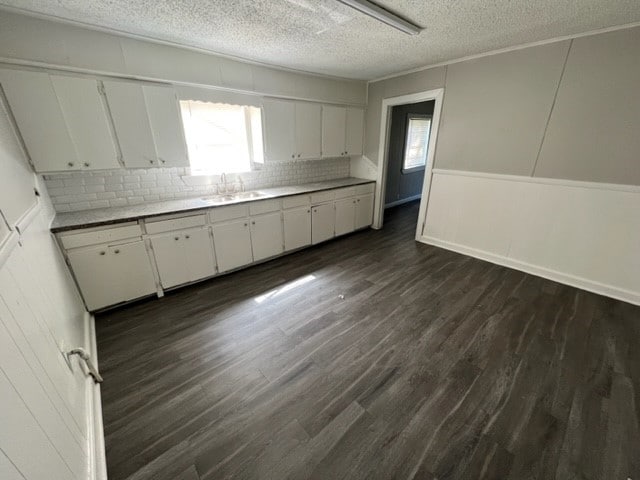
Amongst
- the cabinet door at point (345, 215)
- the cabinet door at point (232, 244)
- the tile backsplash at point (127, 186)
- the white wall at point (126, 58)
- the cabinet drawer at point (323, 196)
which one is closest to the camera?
the white wall at point (126, 58)

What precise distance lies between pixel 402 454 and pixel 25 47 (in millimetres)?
3744

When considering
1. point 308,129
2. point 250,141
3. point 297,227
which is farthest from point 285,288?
point 308,129

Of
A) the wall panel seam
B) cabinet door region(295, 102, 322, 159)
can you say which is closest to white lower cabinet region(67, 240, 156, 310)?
cabinet door region(295, 102, 322, 159)

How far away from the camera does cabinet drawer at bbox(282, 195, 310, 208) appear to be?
3381 mm

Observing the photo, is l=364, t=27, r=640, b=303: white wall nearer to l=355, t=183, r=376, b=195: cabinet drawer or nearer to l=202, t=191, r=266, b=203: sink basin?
l=355, t=183, r=376, b=195: cabinet drawer

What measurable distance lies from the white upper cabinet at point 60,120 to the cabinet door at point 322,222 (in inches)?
93.1

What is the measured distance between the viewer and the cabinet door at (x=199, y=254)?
2727 millimetres

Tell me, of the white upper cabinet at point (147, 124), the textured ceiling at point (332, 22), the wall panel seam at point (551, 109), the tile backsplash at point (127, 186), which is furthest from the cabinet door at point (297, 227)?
the wall panel seam at point (551, 109)

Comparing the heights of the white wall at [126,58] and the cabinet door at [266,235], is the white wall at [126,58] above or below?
above

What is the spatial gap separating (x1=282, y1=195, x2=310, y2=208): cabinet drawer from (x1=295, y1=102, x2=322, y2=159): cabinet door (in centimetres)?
65

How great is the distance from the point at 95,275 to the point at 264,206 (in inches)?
69.1

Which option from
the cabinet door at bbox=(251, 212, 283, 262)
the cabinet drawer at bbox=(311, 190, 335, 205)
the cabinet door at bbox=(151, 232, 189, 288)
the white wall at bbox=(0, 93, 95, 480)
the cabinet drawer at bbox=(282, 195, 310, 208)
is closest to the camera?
the white wall at bbox=(0, 93, 95, 480)

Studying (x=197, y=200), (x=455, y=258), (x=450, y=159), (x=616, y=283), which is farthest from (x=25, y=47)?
(x=616, y=283)

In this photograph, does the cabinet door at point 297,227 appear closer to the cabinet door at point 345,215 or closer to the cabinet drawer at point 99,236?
the cabinet door at point 345,215
